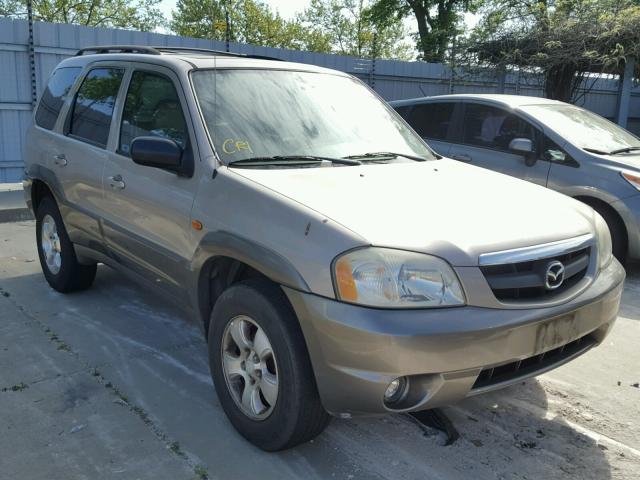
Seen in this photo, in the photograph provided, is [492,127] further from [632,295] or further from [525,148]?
[632,295]

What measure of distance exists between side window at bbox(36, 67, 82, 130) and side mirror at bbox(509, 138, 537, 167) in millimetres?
4186

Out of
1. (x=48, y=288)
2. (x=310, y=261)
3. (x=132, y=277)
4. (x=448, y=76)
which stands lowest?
(x=48, y=288)

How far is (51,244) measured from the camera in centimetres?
516

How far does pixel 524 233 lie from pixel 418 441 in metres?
1.15

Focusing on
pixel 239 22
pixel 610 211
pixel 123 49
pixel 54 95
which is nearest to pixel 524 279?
pixel 123 49

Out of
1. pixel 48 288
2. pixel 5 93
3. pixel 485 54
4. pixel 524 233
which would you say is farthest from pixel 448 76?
pixel 524 233

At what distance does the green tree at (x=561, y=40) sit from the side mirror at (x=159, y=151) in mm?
12349

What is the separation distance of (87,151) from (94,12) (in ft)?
129

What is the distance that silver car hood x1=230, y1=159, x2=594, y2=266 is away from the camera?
252cm

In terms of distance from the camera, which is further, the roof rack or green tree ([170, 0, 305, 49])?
green tree ([170, 0, 305, 49])

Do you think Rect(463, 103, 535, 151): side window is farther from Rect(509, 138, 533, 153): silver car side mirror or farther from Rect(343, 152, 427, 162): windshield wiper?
Rect(343, 152, 427, 162): windshield wiper

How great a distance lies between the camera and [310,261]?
8.18 feet

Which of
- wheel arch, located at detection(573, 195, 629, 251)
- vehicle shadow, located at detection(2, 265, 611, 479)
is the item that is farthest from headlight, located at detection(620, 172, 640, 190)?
Answer: vehicle shadow, located at detection(2, 265, 611, 479)

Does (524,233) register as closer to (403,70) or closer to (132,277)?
(132,277)
